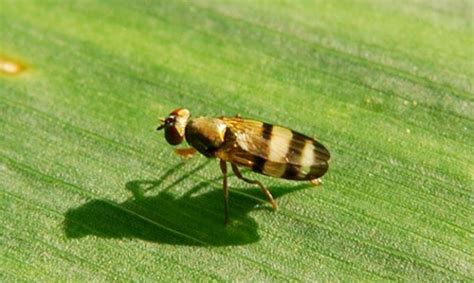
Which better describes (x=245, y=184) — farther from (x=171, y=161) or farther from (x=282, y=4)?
(x=282, y=4)

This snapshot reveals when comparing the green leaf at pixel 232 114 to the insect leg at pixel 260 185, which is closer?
the green leaf at pixel 232 114

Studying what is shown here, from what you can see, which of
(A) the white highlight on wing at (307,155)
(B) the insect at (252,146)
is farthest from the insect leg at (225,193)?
(A) the white highlight on wing at (307,155)

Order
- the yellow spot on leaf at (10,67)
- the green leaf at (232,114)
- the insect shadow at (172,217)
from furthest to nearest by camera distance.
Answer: the yellow spot on leaf at (10,67) → the insect shadow at (172,217) → the green leaf at (232,114)

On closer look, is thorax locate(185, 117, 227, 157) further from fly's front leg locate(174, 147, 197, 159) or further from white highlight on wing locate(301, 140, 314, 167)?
white highlight on wing locate(301, 140, 314, 167)

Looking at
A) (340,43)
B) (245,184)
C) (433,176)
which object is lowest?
(245,184)

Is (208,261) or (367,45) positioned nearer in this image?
(208,261)

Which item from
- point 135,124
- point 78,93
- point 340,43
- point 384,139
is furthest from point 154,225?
point 340,43

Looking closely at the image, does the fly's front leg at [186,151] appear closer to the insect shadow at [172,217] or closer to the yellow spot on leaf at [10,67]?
the insect shadow at [172,217]
